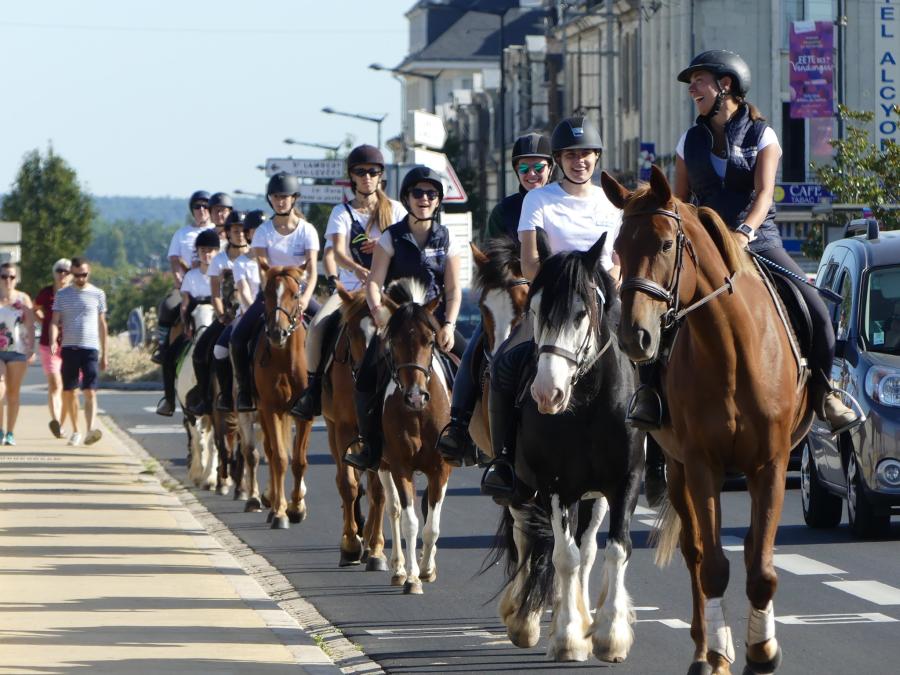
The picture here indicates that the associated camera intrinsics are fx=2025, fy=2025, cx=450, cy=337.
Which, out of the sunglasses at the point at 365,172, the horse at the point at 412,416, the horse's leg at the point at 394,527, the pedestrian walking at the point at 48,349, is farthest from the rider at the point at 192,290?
the horse at the point at 412,416

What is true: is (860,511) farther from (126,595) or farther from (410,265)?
(126,595)

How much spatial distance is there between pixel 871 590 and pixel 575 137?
353 centimetres

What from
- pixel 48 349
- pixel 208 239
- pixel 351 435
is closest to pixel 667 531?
pixel 351 435

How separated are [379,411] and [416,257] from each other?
3.34 feet

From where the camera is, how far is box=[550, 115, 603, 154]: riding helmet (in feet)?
34.3

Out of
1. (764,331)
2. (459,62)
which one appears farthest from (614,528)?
(459,62)

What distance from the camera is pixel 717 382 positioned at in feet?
28.3

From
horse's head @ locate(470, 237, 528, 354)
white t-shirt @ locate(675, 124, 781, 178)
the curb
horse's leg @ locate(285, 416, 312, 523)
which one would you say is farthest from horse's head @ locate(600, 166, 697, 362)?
horse's leg @ locate(285, 416, 312, 523)

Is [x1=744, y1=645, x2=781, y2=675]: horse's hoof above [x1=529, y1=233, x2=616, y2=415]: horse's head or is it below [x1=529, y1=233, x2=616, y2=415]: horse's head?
below

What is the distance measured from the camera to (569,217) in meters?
10.4

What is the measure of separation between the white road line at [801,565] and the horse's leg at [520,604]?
10.5 ft

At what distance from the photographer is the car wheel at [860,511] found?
14609 mm

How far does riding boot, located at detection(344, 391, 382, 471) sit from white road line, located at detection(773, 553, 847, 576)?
2.75 meters

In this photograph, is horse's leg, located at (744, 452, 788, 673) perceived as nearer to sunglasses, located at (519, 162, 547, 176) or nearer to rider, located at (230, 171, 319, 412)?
sunglasses, located at (519, 162, 547, 176)
